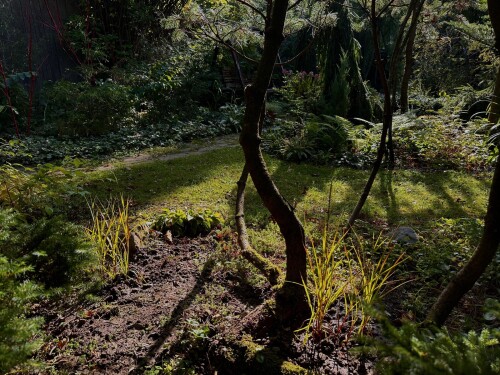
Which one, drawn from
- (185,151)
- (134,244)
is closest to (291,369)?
(134,244)

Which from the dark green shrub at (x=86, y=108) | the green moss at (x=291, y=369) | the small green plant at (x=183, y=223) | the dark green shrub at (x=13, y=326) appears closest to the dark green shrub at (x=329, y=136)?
the small green plant at (x=183, y=223)

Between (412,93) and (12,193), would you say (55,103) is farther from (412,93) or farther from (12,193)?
(412,93)

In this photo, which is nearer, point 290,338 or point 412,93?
point 290,338

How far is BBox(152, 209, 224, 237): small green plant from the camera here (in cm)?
350

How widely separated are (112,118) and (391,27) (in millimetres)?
9574

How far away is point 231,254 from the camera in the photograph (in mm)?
3104

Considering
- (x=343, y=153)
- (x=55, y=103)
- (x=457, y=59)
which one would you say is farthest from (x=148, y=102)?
(x=457, y=59)

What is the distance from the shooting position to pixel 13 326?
1.43m

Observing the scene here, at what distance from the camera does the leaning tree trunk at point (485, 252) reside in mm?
1607

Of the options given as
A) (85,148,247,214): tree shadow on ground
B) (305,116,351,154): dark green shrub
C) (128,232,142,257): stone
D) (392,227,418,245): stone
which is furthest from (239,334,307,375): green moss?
(305,116,351,154): dark green shrub

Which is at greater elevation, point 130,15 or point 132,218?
point 130,15

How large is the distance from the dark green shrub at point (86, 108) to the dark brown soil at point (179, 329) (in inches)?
222

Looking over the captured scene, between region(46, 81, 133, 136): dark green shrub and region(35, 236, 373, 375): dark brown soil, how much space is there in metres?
5.65

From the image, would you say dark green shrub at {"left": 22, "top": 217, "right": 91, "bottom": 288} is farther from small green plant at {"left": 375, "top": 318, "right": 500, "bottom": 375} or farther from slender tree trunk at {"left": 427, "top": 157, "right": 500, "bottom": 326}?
slender tree trunk at {"left": 427, "top": 157, "right": 500, "bottom": 326}
